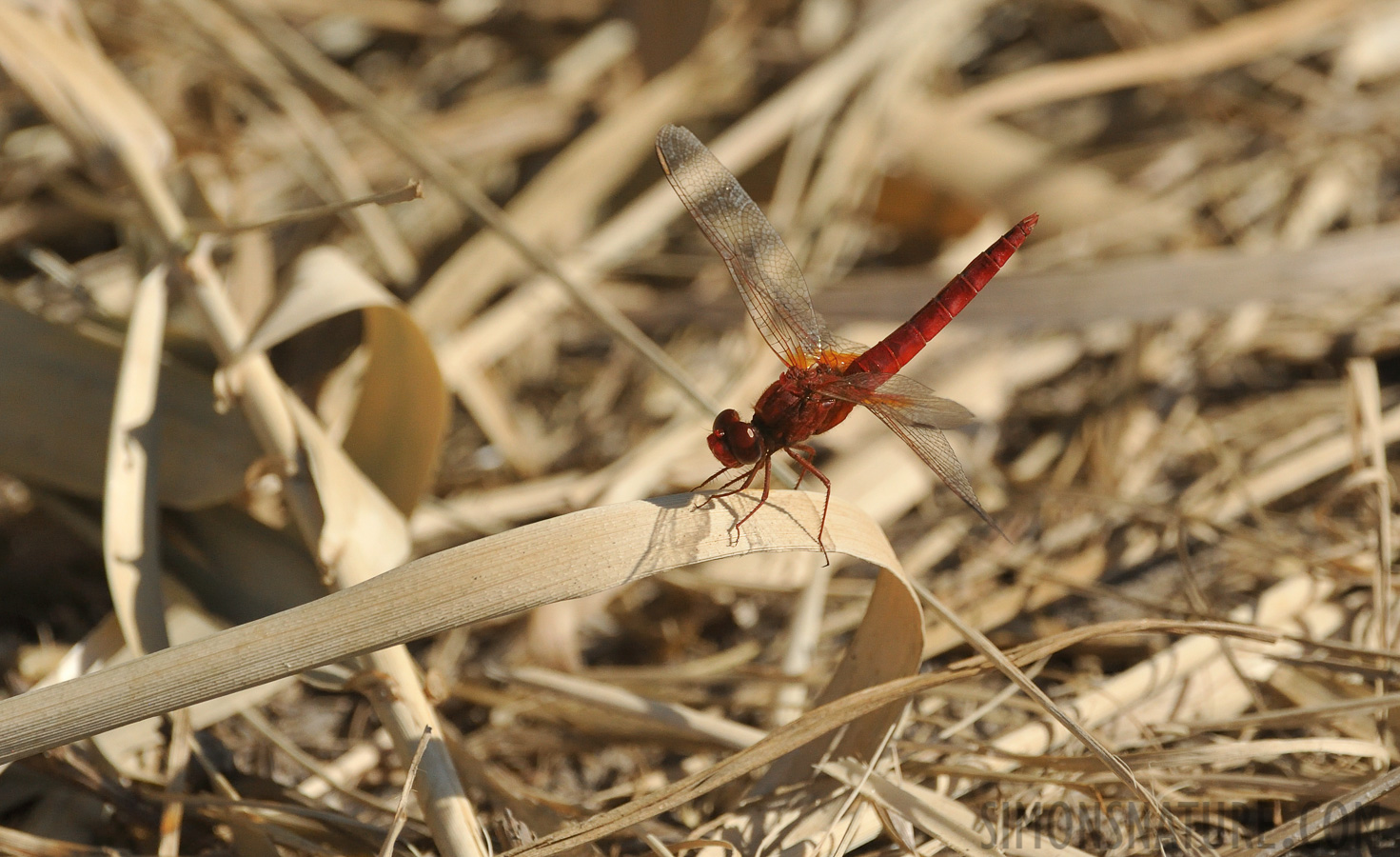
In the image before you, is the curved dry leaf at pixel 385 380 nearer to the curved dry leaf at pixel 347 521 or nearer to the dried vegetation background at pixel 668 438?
the dried vegetation background at pixel 668 438

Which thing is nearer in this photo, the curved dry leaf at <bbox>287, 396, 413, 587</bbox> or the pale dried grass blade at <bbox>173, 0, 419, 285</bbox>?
the curved dry leaf at <bbox>287, 396, 413, 587</bbox>

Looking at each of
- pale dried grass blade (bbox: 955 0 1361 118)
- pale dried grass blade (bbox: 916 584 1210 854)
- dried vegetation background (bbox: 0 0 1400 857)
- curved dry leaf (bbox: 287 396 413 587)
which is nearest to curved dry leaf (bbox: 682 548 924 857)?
dried vegetation background (bbox: 0 0 1400 857)

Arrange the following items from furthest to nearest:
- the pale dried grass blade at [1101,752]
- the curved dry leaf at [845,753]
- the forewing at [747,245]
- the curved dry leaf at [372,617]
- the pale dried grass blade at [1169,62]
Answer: the pale dried grass blade at [1169,62]
the forewing at [747,245]
the curved dry leaf at [845,753]
the pale dried grass blade at [1101,752]
the curved dry leaf at [372,617]

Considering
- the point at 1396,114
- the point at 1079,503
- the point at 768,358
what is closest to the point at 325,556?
the point at 768,358

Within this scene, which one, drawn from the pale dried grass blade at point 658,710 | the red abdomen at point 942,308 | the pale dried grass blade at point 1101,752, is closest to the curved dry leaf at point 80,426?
the pale dried grass blade at point 658,710

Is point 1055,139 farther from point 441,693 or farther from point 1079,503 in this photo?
point 441,693

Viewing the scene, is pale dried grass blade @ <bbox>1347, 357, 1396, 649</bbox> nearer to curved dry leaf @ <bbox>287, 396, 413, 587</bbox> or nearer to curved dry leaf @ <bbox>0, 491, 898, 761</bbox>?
curved dry leaf @ <bbox>0, 491, 898, 761</bbox>
